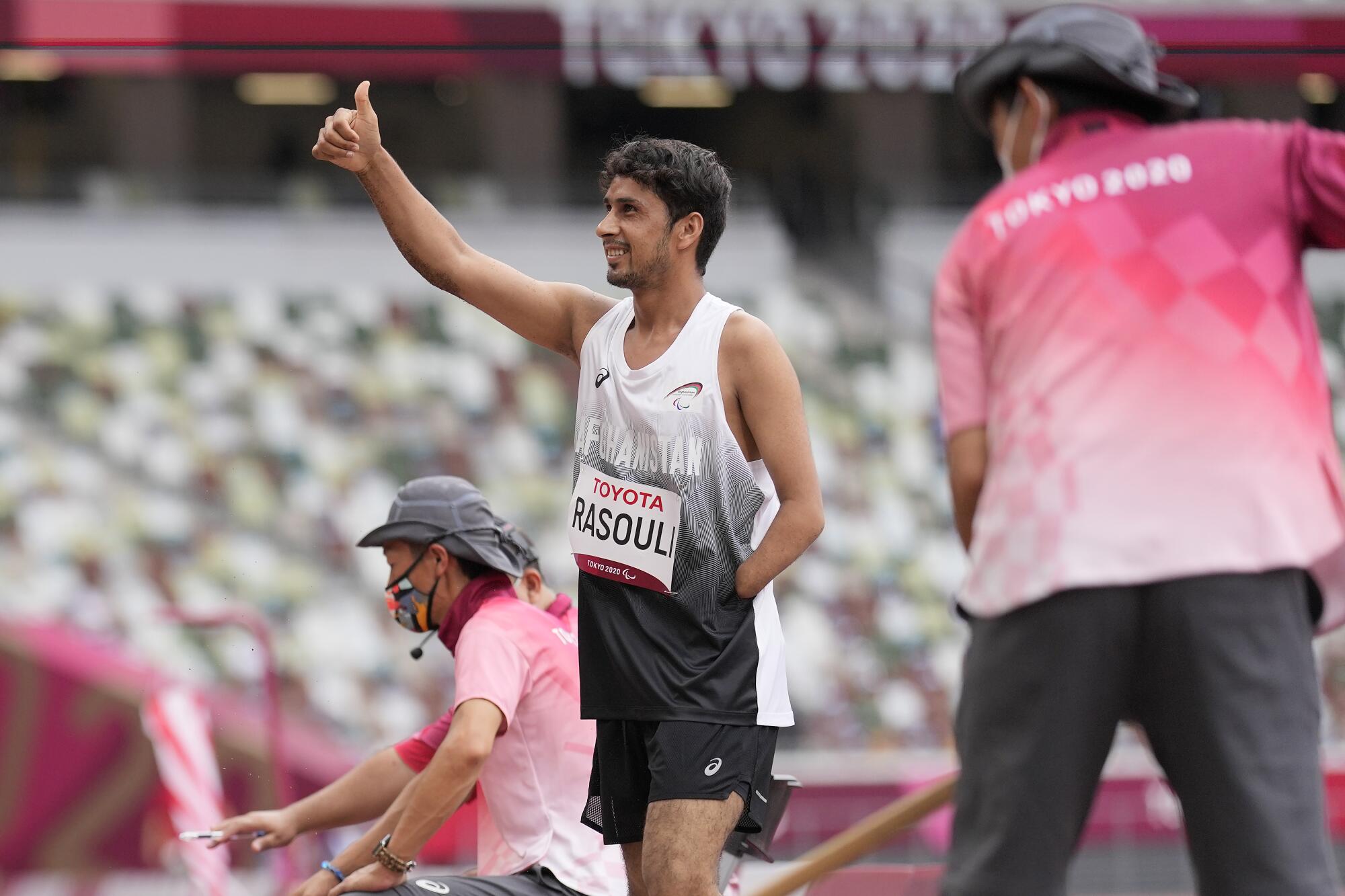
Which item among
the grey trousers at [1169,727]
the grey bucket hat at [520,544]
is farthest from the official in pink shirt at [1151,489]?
the grey bucket hat at [520,544]

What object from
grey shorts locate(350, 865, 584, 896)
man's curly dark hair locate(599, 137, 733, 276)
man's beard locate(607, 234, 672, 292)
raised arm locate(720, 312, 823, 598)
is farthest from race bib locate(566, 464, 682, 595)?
grey shorts locate(350, 865, 584, 896)

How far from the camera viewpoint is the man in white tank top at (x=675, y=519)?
10.5 ft

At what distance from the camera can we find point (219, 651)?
1269 centimetres

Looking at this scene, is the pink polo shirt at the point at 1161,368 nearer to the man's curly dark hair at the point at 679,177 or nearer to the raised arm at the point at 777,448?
the raised arm at the point at 777,448

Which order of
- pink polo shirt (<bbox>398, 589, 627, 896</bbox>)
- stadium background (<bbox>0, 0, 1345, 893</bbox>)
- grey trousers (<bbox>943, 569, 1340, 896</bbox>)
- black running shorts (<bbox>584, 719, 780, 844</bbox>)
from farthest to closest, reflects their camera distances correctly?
stadium background (<bbox>0, 0, 1345, 893</bbox>) → pink polo shirt (<bbox>398, 589, 627, 896</bbox>) → black running shorts (<bbox>584, 719, 780, 844</bbox>) → grey trousers (<bbox>943, 569, 1340, 896</bbox>)

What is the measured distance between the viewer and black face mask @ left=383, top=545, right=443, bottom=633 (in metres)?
3.75

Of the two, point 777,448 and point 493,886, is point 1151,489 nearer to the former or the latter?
point 777,448

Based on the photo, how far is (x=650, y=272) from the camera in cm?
336

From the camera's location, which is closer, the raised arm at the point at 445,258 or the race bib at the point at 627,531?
the race bib at the point at 627,531

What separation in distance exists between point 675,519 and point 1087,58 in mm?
1290

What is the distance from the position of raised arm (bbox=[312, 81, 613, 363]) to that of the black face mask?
585 millimetres

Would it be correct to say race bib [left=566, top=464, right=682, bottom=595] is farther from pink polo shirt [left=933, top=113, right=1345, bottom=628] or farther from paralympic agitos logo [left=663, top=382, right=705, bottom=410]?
pink polo shirt [left=933, top=113, right=1345, bottom=628]

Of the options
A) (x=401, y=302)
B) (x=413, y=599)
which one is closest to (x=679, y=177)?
(x=413, y=599)

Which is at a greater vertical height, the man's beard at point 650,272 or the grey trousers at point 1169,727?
the man's beard at point 650,272
